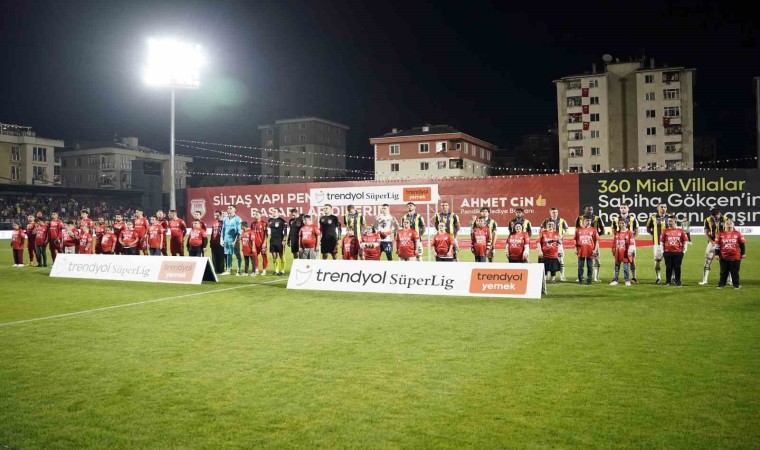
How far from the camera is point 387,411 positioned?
5.17 meters

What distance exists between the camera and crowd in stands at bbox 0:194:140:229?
49.8 meters

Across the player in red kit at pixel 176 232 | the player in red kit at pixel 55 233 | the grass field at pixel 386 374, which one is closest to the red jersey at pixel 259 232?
the player in red kit at pixel 176 232

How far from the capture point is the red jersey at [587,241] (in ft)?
47.0

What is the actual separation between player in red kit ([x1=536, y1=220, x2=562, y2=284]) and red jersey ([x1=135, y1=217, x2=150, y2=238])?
1215 cm

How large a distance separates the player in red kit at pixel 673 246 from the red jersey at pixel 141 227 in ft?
49.0

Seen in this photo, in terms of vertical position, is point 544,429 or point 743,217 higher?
point 743,217

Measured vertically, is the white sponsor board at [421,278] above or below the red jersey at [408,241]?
below

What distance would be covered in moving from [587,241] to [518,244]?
1.68m

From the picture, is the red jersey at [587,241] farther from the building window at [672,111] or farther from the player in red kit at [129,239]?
the building window at [672,111]

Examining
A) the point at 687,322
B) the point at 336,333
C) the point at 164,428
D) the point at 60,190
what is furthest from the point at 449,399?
the point at 60,190

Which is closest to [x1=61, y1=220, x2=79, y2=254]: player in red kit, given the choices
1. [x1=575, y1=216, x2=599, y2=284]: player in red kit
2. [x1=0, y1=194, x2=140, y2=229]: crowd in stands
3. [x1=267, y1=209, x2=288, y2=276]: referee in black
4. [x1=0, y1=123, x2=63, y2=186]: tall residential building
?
[x1=267, y1=209, x2=288, y2=276]: referee in black

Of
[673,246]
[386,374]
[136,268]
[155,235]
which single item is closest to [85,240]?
[155,235]

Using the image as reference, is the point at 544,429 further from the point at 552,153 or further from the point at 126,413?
the point at 552,153

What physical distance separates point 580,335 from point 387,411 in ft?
13.7
